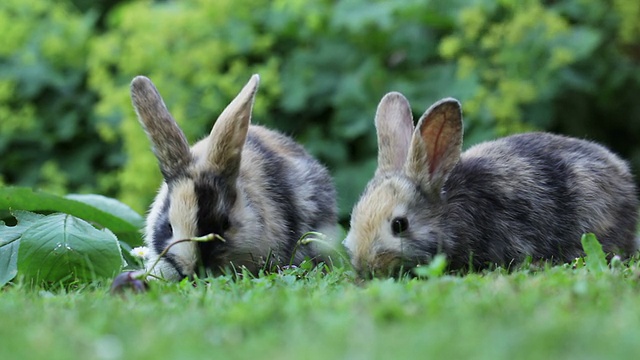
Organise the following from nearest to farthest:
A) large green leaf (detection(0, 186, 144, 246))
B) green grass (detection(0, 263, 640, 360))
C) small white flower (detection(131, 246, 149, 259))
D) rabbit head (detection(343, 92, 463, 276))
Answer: green grass (detection(0, 263, 640, 360))
rabbit head (detection(343, 92, 463, 276))
small white flower (detection(131, 246, 149, 259))
large green leaf (detection(0, 186, 144, 246))

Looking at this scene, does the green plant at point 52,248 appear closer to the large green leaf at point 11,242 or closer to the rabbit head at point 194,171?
the large green leaf at point 11,242

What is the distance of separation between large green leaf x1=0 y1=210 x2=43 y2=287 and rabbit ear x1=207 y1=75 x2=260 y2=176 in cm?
109

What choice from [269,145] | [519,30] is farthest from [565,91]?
[269,145]

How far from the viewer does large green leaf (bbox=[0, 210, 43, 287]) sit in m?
4.75

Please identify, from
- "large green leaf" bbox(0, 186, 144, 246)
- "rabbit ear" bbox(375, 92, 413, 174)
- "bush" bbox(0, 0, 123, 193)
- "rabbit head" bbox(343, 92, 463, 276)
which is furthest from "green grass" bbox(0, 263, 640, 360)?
"bush" bbox(0, 0, 123, 193)

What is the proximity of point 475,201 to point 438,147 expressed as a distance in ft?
1.07

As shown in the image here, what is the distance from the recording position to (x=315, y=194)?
5.35 metres

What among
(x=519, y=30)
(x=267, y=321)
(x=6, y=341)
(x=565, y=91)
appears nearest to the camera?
(x=6, y=341)

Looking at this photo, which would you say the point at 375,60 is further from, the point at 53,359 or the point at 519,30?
the point at 53,359

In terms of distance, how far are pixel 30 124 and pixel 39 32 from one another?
1.09 m

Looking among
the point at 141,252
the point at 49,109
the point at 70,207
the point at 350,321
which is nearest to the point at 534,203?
the point at 141,252

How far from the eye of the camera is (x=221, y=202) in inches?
186

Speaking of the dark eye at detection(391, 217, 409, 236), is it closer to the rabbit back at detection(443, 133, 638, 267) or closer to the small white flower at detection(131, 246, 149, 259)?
the rabbit back at detection(443, 133, 638, 267)

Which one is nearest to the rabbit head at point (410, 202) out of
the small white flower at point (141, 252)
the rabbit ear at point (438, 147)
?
the rabbit ear at point (438, 147)
